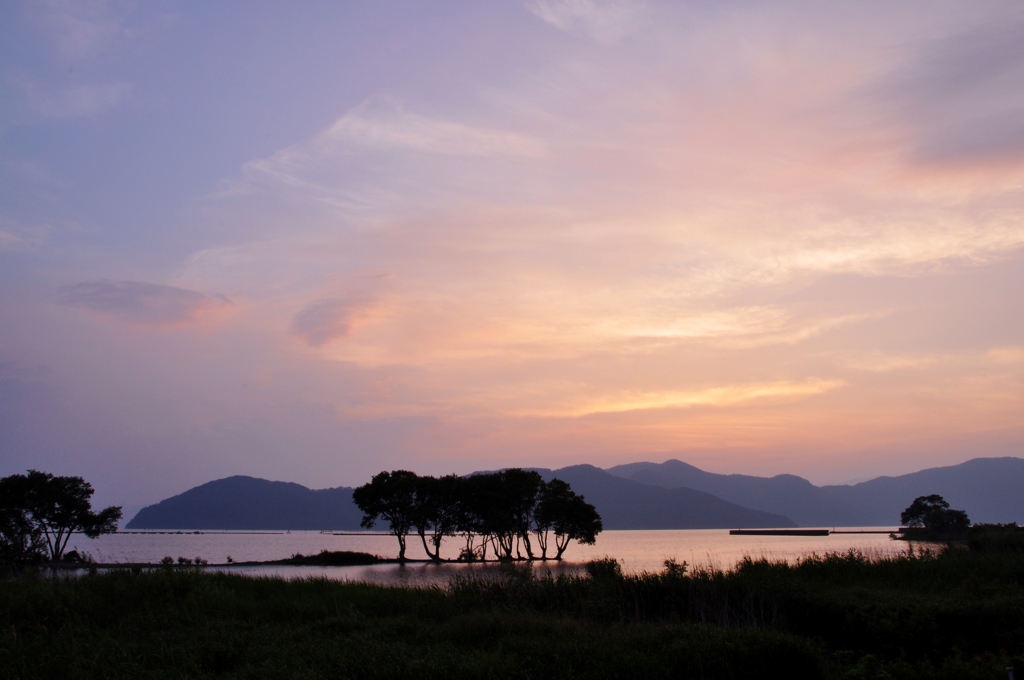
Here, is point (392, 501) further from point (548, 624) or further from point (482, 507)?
point (548, 624)

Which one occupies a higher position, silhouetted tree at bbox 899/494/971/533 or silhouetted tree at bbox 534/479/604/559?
silhouetted tree at bbox 534/479/604/559

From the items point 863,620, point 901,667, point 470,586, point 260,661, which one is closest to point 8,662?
point 260,661

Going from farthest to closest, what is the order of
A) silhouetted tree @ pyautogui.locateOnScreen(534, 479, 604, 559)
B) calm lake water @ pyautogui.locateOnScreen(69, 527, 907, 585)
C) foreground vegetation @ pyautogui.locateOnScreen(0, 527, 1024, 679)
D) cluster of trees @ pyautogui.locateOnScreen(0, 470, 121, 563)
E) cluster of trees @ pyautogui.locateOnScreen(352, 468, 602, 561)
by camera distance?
cluster of trees @ pyautogui.locateOnScreen(352, 468, 602, 561) → silhouetted tree @ pyautogui.locateOnScreen(534, 479, 604, 559) → cluster of trees @ pyautogui.locateOnScreen(0, 470, 121, 563) → calm lake water @ pyautogui.locateOnScreen(69, 527, 907, 585) → foreground vegetation @ pyautogui.locateOnScreen(0, 527, 1024, 679)

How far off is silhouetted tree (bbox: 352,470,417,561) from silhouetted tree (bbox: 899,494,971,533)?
63223 millimetres

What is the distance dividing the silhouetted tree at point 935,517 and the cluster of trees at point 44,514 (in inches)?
3548

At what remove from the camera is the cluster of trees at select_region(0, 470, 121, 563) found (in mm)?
53031

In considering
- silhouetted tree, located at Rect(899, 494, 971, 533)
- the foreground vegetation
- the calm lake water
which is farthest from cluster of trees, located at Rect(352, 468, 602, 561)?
silhouetted tree, located at Rect(899, 494, 971, 533)

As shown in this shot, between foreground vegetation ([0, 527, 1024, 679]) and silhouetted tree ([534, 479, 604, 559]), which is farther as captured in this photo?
silhouetted tree ([534, 479, 604, 559])

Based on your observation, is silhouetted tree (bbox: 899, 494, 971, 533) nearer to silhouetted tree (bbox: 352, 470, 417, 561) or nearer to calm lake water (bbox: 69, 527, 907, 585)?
calm lake water (bbox: 69, 527, 907, 585)

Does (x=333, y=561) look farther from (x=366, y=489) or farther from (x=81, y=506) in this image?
(x=81, y=506)

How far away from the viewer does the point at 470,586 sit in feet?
68.7

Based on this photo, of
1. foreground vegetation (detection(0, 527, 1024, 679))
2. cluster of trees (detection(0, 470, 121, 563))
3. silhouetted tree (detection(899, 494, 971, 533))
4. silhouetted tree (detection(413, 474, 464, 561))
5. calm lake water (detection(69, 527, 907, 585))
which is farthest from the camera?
silhouetted tree (detection(899, 494, 971, 533))

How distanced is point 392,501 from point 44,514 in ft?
91.5

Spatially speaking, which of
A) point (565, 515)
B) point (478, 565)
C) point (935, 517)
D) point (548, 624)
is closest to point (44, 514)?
point (478, 565)
